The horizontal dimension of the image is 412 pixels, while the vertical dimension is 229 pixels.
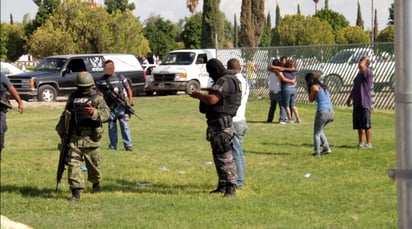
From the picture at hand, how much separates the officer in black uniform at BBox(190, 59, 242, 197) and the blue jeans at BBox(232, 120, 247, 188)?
1.22 feet

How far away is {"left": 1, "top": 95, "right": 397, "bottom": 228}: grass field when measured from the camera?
751 centimetres

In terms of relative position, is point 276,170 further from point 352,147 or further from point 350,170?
point 352,147

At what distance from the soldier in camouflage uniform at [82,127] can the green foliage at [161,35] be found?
188ft

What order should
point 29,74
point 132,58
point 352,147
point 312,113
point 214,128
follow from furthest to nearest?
point 132,58 < point 29,74 < point 312,113 < point 352,147 < point 214,128

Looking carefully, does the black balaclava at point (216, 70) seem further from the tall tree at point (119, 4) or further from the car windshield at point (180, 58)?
the tall tree at point (119, 4)

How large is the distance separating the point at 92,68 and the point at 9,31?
157 feet

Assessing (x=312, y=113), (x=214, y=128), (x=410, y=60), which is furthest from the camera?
(x=312, y=113)

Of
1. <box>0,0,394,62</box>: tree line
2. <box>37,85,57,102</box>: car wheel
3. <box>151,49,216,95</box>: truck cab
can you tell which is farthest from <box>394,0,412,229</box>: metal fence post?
<box>0,0,394,62</box>: tree line

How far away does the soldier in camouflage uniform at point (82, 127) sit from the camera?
8.55 metres

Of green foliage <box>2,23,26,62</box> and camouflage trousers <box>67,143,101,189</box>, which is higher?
green foliage <box>2,23,26,62</box>

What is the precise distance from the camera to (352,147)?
12953 mm

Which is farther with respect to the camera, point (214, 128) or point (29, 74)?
point (29, 74)

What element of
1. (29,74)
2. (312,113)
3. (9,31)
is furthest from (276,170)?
(9,31)

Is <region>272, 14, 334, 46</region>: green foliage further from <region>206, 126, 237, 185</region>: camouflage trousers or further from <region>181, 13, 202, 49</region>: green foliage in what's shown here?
<region>206, 126, 237, 185</region>: camouflage trousers
